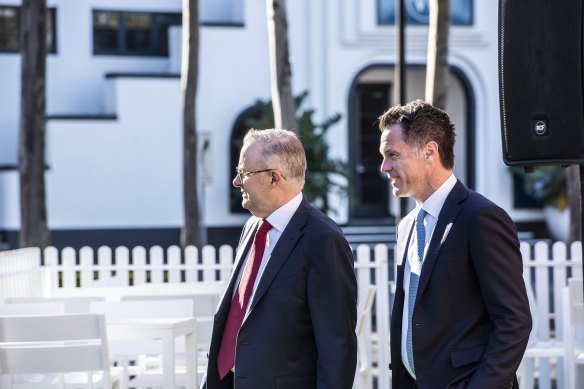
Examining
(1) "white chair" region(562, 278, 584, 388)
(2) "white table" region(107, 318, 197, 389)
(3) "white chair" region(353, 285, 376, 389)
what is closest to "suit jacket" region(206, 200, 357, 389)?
(2) "white table" region(107, 318, 197, 389)

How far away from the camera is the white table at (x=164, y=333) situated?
6.88m

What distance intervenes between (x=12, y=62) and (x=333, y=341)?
20404 mm

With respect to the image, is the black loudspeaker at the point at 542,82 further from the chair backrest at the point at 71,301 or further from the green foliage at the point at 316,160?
the green foliage at the point at 316,160

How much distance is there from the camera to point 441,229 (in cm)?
429

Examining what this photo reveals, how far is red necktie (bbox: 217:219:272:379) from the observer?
15.1 ft

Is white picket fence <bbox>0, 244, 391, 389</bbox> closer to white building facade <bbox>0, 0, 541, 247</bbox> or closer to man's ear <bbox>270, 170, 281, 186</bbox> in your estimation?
Answer: man's ear <bbox>270, 170, 281, 186</bbox>

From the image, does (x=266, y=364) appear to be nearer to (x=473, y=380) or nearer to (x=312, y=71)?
(x=473, y=380)

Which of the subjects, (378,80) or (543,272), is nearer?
(543,272)

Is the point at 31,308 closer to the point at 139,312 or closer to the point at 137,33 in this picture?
the point at 139,312

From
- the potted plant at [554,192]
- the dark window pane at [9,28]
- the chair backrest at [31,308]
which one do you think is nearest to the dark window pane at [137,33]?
the dark window pane at [9,28]

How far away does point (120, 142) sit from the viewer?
76.9ft

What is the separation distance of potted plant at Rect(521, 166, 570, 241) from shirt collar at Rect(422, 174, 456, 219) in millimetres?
19990

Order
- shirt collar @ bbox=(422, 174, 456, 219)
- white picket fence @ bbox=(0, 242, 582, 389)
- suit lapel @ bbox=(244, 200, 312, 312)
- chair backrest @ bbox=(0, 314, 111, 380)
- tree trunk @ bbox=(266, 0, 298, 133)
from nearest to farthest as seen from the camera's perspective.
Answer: shirt collar @ bbox=(422, 174, 456, 219)
suit lapel @ bbox=(244, 200, 312, 312)
chair backrest @ bbox=(0, 314, 111, 380)
white picket fence @ bbox=(0, 242, 582, 389)
tree trunk @ bbox=(266, 0, 298, 133)

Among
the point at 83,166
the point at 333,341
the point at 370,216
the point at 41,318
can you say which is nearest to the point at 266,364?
the point at 333,341
